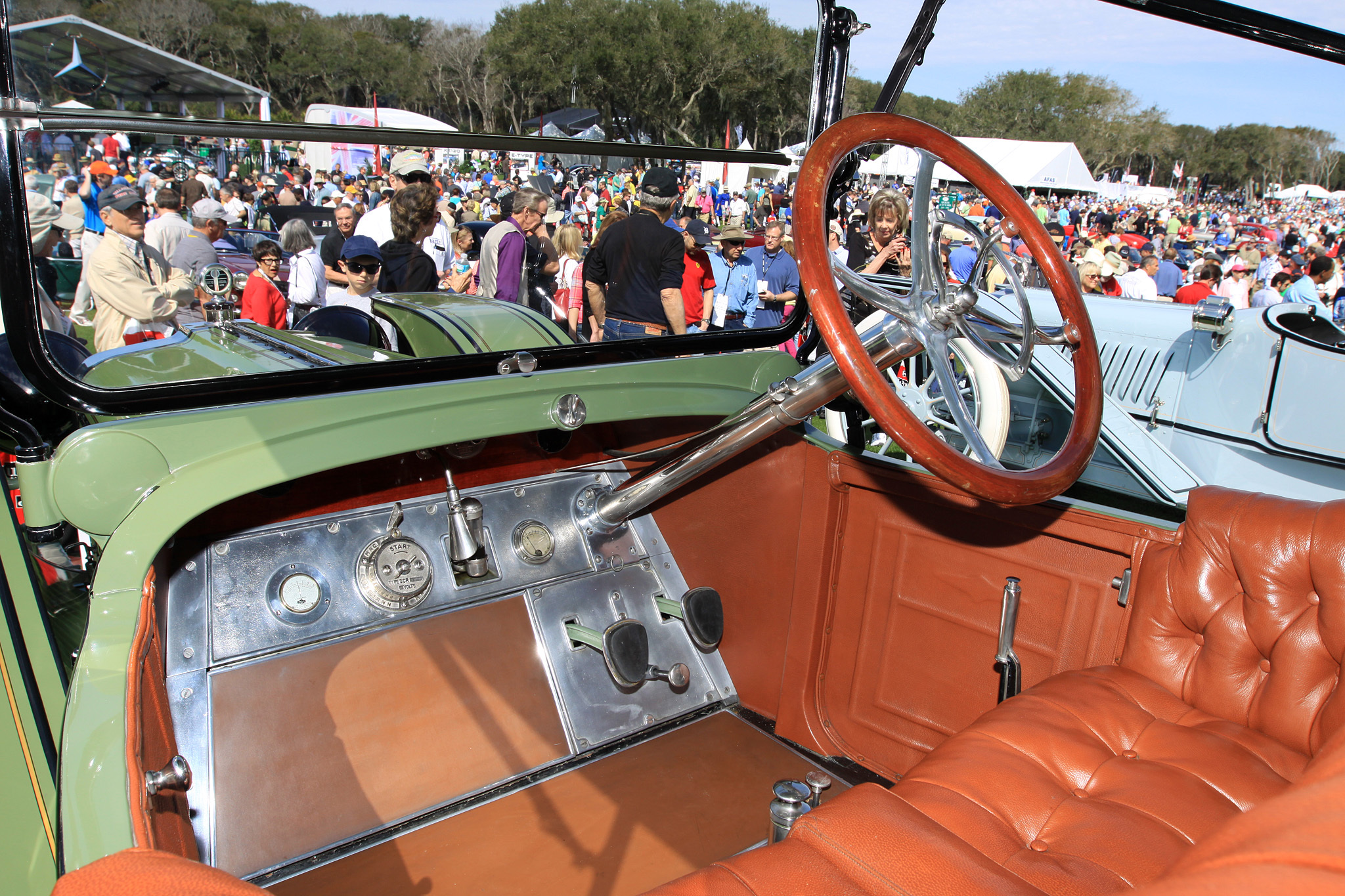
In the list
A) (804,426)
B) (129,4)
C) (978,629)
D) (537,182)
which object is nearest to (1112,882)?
(978,629)

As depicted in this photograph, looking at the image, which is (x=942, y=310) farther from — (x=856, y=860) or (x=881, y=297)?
(x=856, y=860)

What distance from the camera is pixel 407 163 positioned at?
174cm

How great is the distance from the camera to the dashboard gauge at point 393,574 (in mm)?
2234

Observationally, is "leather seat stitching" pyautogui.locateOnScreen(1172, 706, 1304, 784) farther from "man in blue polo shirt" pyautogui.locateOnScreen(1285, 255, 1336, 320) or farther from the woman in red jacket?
"man in blue polo shirt" pyautogui.locateOnScreen(1285, 255, 1336, 320)

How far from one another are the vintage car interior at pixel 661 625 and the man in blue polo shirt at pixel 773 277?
94mm

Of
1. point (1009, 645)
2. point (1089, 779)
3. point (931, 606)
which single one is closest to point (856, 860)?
point (1089, 779)

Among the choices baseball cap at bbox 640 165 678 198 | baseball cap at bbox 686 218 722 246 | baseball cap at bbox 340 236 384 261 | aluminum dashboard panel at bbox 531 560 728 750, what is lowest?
aluminum dashboard panel at bbox 531 560 728 750

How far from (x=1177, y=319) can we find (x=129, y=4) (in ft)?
14.3

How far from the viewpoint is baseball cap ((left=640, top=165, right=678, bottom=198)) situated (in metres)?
2.16

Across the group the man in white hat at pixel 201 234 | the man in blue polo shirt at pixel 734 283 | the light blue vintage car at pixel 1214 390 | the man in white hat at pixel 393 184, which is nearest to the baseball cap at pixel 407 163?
the man in white hat at pixel 393 184

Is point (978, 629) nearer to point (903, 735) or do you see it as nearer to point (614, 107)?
point (903, 735)

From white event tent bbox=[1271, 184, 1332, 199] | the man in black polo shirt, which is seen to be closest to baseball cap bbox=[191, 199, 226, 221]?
the man in black polo shirt

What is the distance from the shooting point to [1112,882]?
132cm

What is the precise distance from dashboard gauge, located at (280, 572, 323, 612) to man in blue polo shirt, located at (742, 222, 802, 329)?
130 cm
